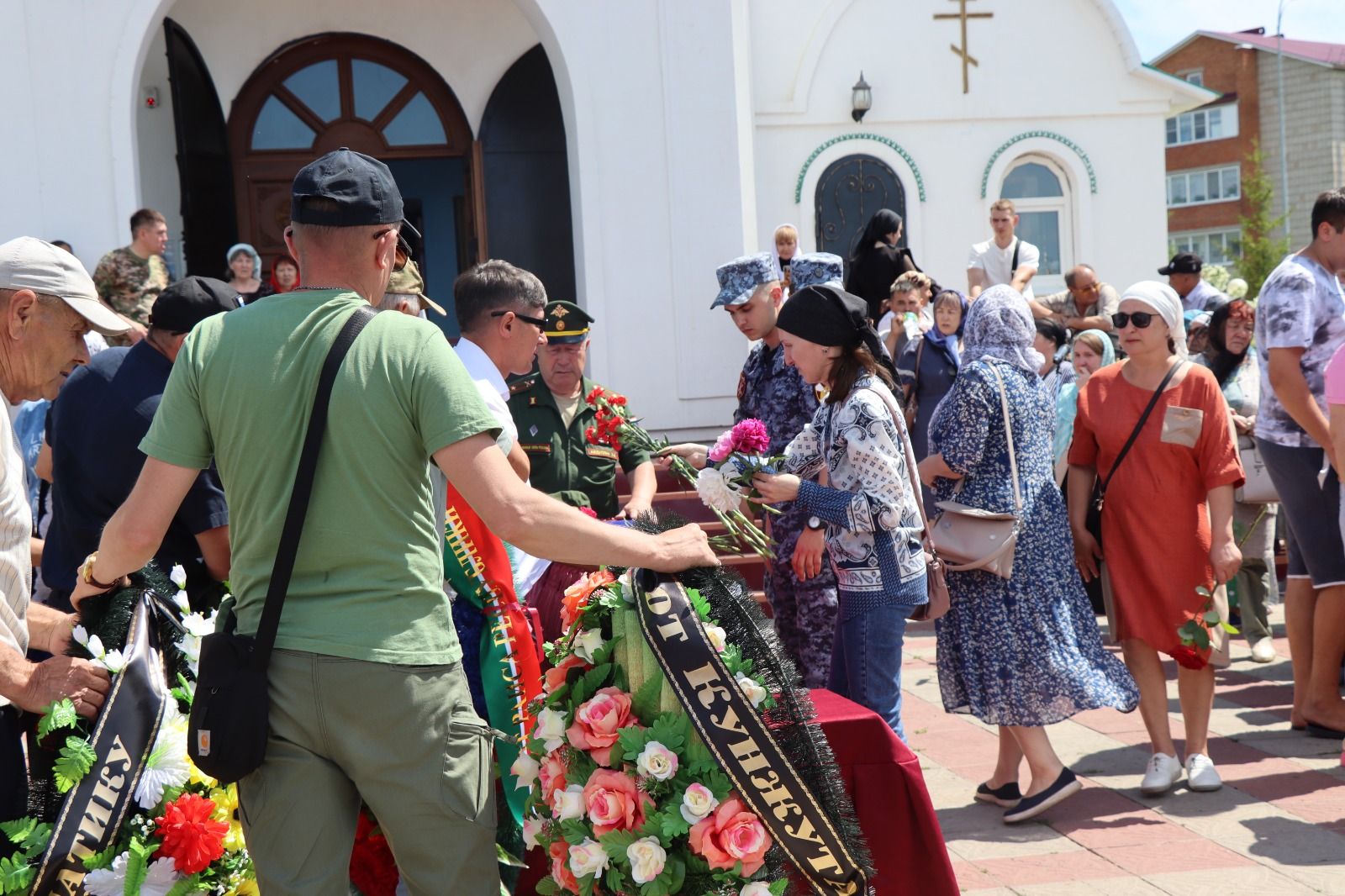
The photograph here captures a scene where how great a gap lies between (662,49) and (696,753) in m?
7.40

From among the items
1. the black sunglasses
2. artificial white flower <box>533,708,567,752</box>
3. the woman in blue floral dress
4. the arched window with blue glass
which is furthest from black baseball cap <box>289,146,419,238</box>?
the arched window with blue glass

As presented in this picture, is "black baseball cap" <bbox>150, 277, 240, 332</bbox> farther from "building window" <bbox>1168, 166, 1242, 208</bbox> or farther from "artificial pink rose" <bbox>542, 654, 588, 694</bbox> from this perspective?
"building window" <bbox>1168, 166, 1242, 208</bbox>

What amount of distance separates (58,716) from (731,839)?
162 cm

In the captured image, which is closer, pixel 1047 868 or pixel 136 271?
pixel 1047 868

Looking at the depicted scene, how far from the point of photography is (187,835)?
10.7 ft

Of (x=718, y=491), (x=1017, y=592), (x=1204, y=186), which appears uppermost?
(x=1204, y=186)

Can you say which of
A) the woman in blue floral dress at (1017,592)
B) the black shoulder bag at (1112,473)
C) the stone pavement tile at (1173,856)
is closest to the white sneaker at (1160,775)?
the woman in blue floral dress at (1017,592)

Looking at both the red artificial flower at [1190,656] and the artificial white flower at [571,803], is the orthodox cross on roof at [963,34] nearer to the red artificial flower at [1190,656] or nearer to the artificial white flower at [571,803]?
the red artificial flower at [1190,656]

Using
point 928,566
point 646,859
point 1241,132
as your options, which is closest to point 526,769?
point 646,859

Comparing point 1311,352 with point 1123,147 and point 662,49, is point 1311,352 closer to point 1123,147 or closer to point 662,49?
point 662,49

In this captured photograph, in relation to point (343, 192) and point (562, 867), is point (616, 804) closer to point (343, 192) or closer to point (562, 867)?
point (562, 867)

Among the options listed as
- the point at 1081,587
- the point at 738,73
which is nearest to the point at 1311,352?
the point at 1081,587

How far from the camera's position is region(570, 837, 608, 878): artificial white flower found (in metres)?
2.83

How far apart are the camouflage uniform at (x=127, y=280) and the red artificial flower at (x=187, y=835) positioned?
19.1 feet
